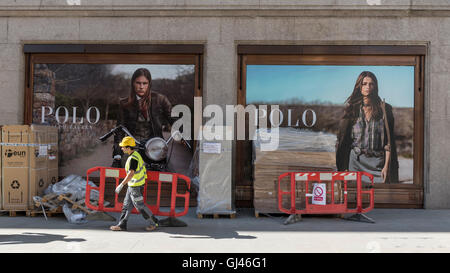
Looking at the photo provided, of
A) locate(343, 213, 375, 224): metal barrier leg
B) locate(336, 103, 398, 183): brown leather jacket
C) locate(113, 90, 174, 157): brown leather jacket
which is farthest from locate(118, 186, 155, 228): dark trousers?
locate(336, 103, 398, 183): brown leather jacket

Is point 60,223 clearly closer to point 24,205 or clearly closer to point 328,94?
point 24,205

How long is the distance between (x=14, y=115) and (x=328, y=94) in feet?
27.5

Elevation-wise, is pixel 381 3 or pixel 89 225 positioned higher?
pixel 381 3

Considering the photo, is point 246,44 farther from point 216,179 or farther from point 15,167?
point 15,167

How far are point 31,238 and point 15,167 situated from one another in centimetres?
273

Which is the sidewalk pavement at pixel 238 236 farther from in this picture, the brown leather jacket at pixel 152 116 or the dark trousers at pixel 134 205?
the brown leather jacket at pixel 152 116

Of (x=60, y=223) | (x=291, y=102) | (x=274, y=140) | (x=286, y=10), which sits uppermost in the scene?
(x=286, y=10)

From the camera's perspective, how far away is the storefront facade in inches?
390

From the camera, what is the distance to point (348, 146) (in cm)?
1007

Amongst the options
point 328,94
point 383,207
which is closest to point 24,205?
point 328,94

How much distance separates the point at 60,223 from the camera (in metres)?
7.87

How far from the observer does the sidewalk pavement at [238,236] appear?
236 inches

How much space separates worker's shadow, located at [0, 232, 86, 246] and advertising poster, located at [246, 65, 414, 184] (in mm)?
5629

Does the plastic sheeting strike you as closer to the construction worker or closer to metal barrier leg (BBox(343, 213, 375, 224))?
the construction worker
